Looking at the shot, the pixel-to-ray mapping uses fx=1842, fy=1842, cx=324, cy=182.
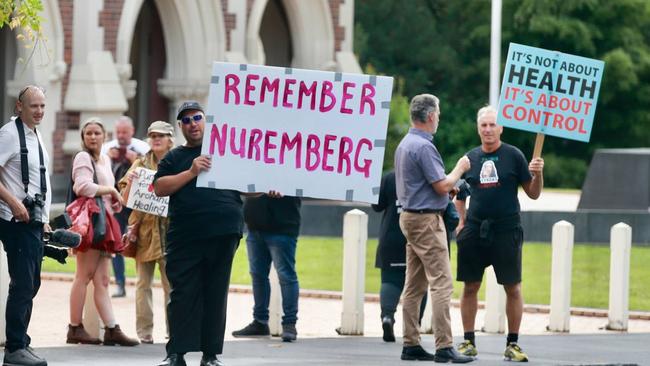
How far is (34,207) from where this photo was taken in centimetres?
1160

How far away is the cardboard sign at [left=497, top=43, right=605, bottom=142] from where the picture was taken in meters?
13.5

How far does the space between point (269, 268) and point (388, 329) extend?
3.63ft

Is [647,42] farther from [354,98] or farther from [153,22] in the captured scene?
[354,98]

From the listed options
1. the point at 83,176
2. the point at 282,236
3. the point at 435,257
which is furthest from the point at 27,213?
the point at 282,236

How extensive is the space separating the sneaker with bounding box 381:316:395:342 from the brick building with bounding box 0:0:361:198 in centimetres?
1197

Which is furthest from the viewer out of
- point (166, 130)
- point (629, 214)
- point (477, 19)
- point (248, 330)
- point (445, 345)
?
point (477, 19)

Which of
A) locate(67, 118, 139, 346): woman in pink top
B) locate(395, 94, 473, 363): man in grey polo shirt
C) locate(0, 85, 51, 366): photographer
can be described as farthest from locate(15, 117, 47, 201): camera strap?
locate(395, 94, 473, 363): man in grey polo shirt

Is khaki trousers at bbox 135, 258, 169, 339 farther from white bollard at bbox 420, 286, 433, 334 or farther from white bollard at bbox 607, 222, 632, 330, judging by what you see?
white bollard at bbox 607, 222, 632, 330

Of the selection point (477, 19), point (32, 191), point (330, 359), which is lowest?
point (330, 359)

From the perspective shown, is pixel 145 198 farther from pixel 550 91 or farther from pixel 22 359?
pixel 550 91

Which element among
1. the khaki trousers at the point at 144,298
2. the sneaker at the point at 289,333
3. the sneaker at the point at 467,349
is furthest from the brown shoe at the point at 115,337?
the sneaker at the point at 467,349

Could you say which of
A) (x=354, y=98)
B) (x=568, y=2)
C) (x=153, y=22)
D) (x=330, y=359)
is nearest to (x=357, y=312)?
(x=330, y=359)

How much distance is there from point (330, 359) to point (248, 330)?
181 centimetres

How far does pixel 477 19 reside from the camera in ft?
187
